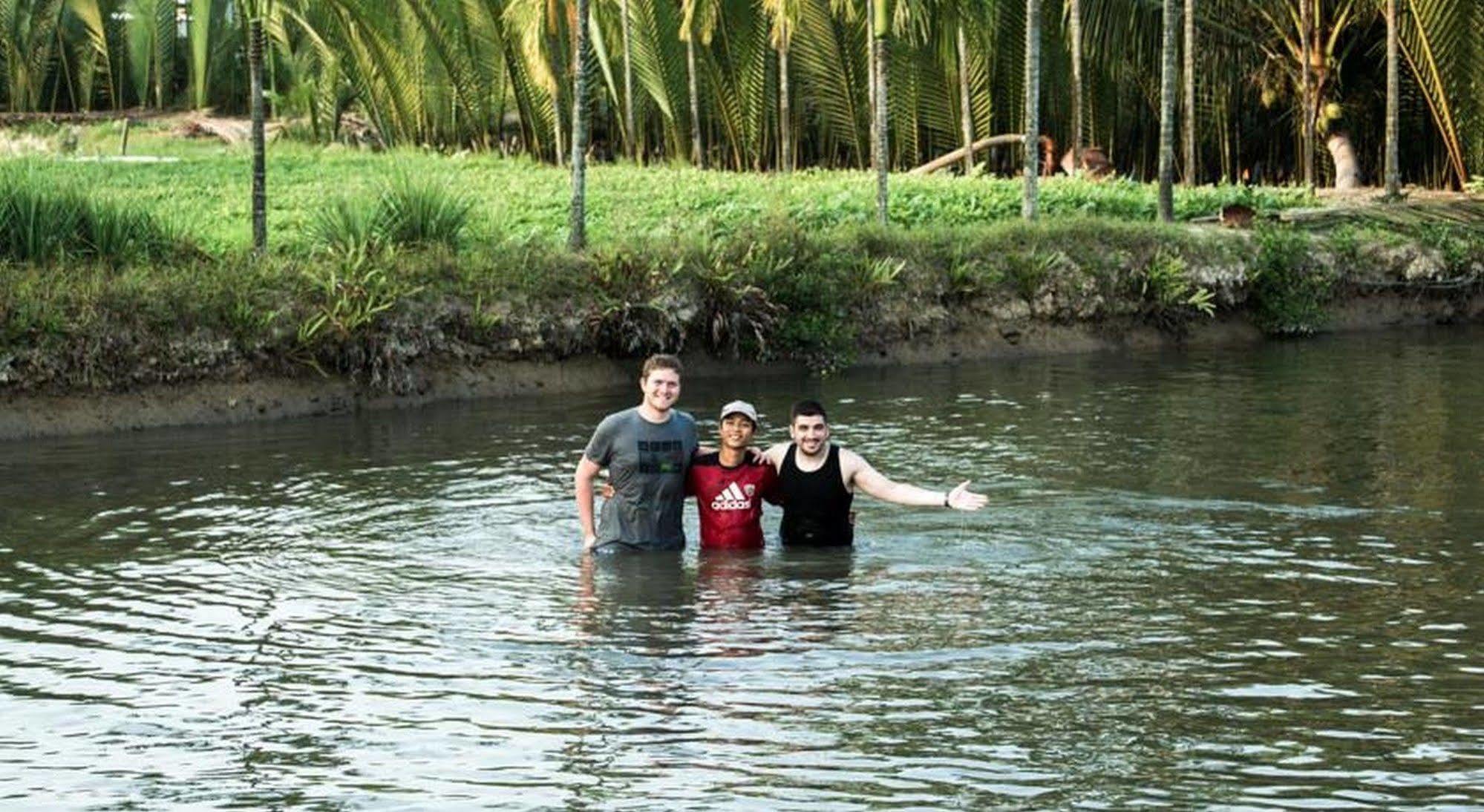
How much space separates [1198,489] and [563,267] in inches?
337

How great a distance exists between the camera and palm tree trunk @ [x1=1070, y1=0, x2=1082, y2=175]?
32781 millimetres

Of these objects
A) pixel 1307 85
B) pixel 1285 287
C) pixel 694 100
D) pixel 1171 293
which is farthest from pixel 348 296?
pixel 1307 85

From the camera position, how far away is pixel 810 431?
1255cm

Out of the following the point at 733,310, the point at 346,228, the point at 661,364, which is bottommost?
the point at 661,364

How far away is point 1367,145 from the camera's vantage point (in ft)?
126

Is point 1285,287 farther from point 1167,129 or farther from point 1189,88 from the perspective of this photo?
point 1189,88

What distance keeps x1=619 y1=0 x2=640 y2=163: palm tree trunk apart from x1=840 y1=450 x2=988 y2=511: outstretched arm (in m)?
23.5

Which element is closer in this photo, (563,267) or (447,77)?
(563,267)

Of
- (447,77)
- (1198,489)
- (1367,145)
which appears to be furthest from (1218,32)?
(1198,489)

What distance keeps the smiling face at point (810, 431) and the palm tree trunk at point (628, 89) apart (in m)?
23.6

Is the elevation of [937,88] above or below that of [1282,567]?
above

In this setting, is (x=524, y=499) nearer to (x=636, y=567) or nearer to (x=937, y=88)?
(x=636, y=567)

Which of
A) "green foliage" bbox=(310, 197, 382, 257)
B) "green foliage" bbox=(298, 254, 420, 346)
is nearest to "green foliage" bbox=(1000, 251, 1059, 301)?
"green foliage" bbox=(310, 197, 382, 257)

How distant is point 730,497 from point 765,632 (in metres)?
1.92
